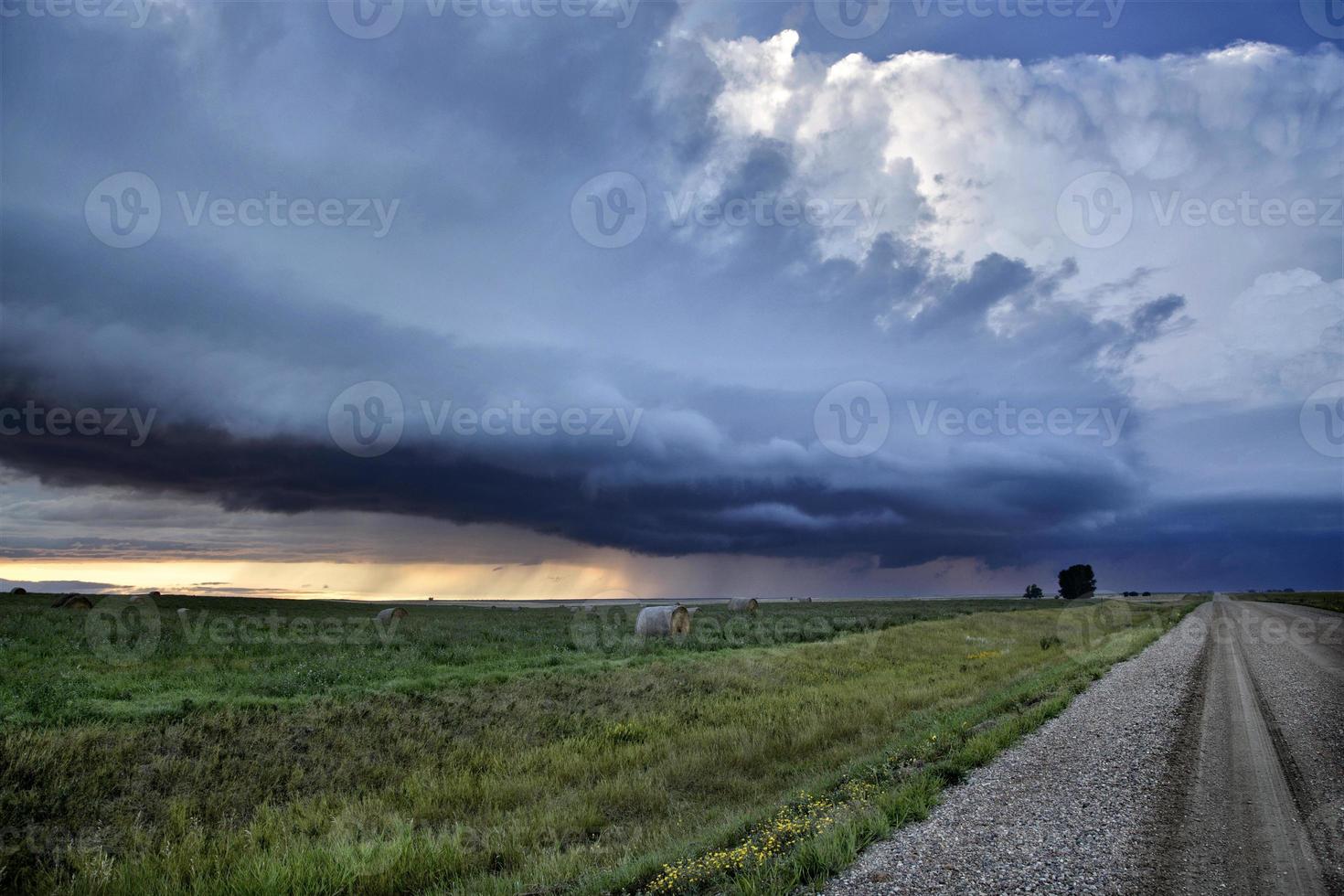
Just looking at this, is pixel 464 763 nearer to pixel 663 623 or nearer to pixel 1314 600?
pixel 663 623

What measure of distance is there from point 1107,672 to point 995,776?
1373 centimetres

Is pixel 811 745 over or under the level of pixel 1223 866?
under

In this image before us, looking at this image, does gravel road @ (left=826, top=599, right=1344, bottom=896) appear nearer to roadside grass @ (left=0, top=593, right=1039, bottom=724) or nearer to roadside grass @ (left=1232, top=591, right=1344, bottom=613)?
roadside grass @ (left=0, top=593, right=1039, bottom=724)

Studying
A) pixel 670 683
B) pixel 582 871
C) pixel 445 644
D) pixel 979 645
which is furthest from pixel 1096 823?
pixel 979 645

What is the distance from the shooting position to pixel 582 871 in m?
7.92

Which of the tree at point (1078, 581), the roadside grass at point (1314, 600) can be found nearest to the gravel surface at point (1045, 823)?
the roadside grass at point (1314, 600)

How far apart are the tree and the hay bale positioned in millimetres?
Answer: 144047

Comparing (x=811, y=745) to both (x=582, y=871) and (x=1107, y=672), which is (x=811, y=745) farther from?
(x=1107, y=672)

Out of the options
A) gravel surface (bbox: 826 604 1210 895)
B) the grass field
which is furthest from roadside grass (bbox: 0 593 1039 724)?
gravel surface (bbox: 826 604 1210 895)

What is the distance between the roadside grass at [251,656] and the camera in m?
14.7

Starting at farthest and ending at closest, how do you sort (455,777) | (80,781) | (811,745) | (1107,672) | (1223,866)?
(1107,672)
(811,745)
(455,777)
(80,781)
(1223,866)

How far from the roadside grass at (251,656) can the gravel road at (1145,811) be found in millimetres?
14207

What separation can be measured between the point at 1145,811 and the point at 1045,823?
4.88 ft

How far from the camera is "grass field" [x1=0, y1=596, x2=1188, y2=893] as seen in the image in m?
8.12
